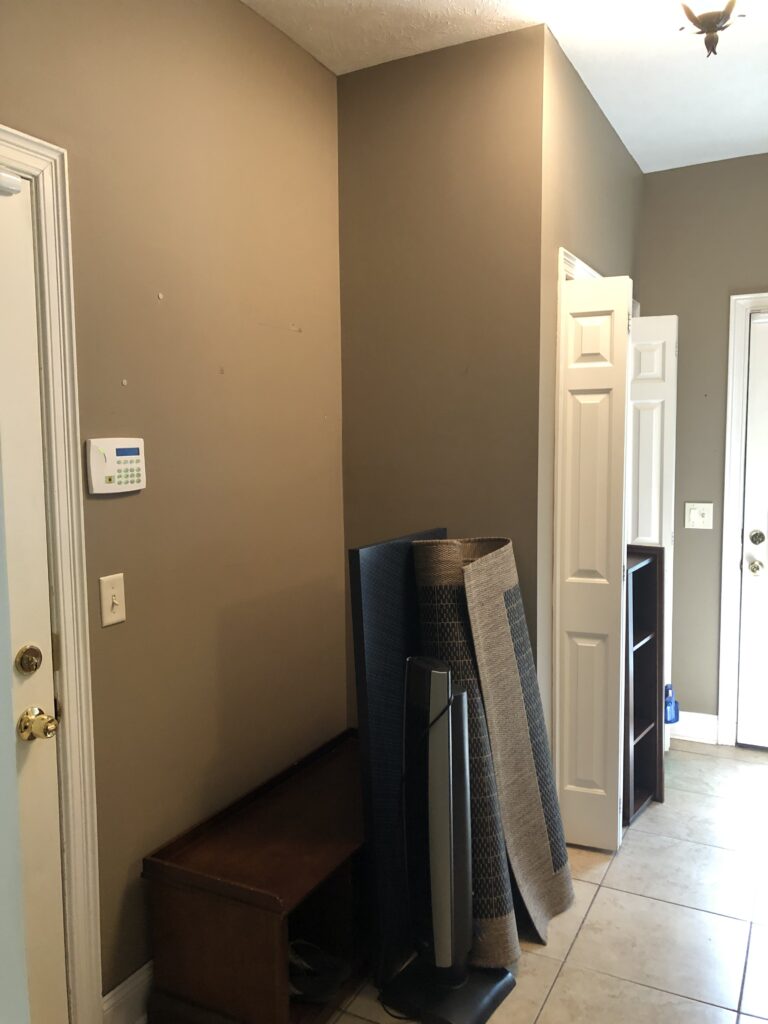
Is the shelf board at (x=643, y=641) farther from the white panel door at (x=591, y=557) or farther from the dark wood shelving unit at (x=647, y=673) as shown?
the white panel door at (x=591, y=557)

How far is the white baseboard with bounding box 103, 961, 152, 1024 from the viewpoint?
1.90 m

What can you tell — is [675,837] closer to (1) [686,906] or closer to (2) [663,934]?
(1) [686,906]

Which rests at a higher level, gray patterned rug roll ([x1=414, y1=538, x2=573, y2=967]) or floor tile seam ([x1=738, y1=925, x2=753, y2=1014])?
gray patterned rug roll ([x1=414, y1=538, x2=573, y2=967])

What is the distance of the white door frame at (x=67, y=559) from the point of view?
5.43 ft

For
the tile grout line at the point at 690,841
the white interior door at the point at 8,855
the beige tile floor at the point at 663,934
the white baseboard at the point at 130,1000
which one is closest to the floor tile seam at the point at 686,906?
the beige tile floor at the point at 663,934

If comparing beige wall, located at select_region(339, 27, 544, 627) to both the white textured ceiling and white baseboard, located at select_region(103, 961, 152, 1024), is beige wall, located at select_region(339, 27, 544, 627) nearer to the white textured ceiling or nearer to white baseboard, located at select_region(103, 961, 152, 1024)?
the white textured ceiling

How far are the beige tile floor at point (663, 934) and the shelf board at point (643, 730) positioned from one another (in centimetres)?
29

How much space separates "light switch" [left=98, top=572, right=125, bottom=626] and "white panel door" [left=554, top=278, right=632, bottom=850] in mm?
1468

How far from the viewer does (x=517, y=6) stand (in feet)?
7.62

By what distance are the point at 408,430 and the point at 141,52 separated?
1334 mm

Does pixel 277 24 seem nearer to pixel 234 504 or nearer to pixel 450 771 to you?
pixel 234 504

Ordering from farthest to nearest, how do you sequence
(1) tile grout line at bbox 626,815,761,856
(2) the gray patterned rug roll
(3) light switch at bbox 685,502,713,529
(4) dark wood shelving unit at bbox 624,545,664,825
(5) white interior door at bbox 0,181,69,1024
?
(3) light switch at bbox 685,502,713,529 → (4) dark wood shelving unit at bbox 624,545,664,825 → (1) tile grout line at bbox 626,815,761,856 → (2) the gray patterned rug roll → (5) white interior door at bbox 0,181,69,1024

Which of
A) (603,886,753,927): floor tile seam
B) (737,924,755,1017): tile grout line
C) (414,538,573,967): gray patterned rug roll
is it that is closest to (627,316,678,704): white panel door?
(414,538,573,967): gray patterned rug roll

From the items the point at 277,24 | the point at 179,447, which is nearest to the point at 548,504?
the point at 179,447
